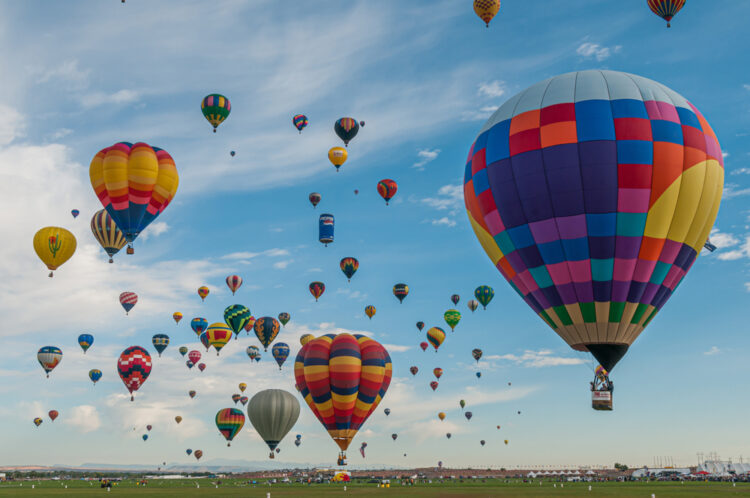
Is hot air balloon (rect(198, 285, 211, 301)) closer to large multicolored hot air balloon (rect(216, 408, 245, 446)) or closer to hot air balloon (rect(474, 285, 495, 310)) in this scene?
large multicolored hot air balloon (rect(216, 408, 245, 446))

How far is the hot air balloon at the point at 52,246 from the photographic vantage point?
5031 centimetres

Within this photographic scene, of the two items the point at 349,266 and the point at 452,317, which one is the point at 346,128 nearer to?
the point at 349,266

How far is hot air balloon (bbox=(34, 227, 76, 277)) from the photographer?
50312mm

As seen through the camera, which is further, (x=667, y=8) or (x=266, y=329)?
(x=266, y=329)

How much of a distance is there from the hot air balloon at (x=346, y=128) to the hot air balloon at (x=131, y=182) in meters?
17.7

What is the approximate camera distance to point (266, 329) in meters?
64.4

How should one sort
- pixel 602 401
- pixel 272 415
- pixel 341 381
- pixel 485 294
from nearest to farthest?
pixel 602 401, pixel 341 381, pixel 485 294, pixel 272 415

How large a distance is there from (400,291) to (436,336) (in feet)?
26.8

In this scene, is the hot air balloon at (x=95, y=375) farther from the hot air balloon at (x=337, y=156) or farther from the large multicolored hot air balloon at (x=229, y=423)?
the hot air balloon at (x=337, y=156)

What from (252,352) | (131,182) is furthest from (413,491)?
(252,352)

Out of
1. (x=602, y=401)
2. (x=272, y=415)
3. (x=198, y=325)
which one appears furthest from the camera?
(x=198, y=325)

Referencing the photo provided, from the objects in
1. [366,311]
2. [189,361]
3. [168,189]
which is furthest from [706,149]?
[189,361]

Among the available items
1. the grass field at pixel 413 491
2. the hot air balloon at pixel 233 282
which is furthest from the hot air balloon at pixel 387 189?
the grass field at pixel 413 491

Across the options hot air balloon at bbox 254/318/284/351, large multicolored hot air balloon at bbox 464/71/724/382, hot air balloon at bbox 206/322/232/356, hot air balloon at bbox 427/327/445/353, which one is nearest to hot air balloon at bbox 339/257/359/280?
hot air balloon at bbox 254/318/284/351
